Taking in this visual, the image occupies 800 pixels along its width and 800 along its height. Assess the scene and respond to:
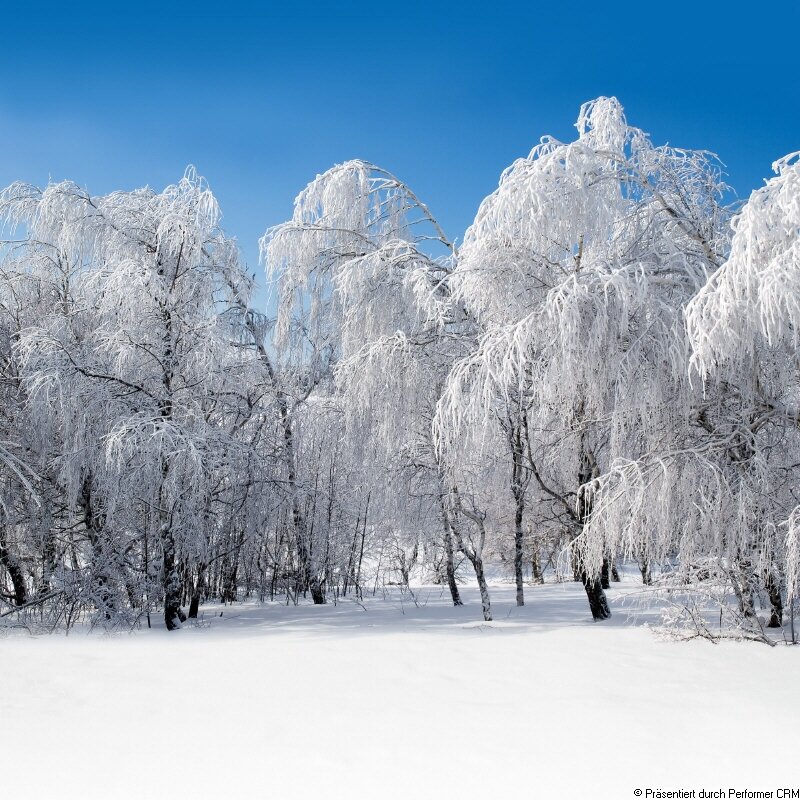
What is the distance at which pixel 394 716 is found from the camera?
3.97 meters

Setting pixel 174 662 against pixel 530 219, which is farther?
pixel 530 219

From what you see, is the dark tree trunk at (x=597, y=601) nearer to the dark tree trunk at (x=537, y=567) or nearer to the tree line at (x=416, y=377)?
the tree line at (x=416, y=377)

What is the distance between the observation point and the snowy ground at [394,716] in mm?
3092

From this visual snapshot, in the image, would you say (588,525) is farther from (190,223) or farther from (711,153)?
(190,223)

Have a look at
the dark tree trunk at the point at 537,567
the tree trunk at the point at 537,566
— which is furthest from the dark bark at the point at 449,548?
the dark tree trunk at the point at 537,567

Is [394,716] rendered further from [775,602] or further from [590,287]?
[775,602]

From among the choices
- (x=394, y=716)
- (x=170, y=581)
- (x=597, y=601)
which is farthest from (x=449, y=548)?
(x=394, y=716)

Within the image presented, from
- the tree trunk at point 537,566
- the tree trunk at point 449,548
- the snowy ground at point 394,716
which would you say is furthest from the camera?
the tree trunk at point 537,566

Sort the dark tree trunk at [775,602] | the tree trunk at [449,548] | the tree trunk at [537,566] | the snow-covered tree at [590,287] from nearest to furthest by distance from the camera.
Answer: the snow-covered tree at [590,287], the dark tree trunk at [775,602], the tree trunk at [449,548], the tree trunk at [537,566]

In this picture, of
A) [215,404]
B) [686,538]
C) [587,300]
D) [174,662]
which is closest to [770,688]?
[686,538]

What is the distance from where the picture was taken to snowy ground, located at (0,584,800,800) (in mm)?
3092

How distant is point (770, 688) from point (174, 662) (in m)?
3.95

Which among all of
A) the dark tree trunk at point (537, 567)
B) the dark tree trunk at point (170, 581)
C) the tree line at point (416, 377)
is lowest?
the dark tree trunk at point (537, 567)

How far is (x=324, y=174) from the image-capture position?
859 cm
